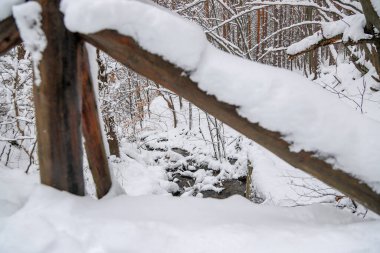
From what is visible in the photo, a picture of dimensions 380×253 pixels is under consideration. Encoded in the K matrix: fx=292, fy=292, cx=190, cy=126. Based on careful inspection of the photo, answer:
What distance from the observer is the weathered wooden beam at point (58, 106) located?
1.46m

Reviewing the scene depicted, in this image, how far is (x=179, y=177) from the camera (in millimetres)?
8562

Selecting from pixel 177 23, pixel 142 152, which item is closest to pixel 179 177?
pixel 142 152

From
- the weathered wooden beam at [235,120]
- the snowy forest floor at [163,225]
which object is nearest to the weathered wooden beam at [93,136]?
the snowy forest floor at [163,225]

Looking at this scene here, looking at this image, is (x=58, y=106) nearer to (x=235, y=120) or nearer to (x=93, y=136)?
(x=93, y=136)

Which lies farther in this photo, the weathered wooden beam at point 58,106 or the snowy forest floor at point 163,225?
the weathered wooden beam at point 58,106

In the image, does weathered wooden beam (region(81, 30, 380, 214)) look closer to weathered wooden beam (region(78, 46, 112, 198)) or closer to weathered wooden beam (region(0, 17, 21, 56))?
weathered wooden beam (region(78, 46, 112, 198))

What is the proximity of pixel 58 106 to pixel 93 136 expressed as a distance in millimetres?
319

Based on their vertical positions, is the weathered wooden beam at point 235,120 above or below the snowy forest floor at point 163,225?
above

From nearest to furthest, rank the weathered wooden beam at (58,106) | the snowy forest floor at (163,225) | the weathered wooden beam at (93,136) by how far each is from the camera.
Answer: the snowy forest floor at (163,225) < the weathered wooden beam at (58,106) < the weathered wooden beam at (93,136)

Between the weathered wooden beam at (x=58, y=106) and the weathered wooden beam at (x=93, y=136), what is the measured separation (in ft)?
0.41

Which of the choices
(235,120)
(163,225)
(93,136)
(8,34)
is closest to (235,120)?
(235,120)

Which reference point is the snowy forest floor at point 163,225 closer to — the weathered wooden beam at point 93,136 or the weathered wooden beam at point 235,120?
the weathered wooden beam at point 93,136

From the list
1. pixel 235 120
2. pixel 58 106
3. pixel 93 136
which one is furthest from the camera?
pixel 93 136

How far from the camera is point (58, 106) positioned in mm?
1514
